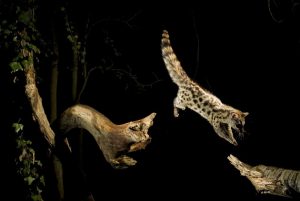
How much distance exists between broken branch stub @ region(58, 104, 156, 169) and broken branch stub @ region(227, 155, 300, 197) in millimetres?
949

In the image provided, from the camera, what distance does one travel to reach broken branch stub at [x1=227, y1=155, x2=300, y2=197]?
2311 mm

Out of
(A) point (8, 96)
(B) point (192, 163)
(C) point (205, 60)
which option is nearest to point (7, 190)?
(A) point (8, 96)

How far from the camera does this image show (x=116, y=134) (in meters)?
3.02

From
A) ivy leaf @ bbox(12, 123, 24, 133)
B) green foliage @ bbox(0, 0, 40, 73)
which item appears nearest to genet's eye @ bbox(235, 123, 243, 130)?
green foliage @ bbox(0, 0, 40, 73)

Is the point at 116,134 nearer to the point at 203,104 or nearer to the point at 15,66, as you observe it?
the point at 203,104

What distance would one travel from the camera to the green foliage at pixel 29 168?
15.1 feet

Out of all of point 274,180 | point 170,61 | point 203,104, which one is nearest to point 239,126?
point 203,104

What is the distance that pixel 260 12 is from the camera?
5.78 meters

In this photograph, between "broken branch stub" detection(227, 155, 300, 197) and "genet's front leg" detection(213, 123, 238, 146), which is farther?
"genet's front leg" detection(213, 123, 238, 146)

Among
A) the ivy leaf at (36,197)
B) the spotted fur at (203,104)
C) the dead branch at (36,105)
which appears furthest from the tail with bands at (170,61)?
the ivy leaf at (36,197)

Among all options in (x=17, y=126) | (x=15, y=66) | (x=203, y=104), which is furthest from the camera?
(x=17, y=126)

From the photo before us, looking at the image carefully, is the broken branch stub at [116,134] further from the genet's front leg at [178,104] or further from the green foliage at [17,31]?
the green foliage at [17,31]

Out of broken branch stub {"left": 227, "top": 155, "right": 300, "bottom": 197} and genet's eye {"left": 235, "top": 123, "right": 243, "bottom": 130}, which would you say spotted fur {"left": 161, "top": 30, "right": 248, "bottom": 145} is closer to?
genet's eye {"left": 235, "top": 123, "right": 243, "bottom": 130}

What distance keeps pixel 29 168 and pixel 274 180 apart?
348 cm
